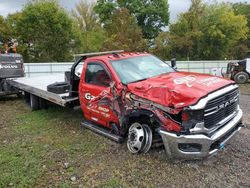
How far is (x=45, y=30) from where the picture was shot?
87.8 feet

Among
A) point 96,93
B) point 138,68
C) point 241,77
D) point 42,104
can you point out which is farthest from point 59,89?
point 241,77

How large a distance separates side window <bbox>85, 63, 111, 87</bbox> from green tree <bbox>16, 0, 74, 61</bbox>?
21763mm

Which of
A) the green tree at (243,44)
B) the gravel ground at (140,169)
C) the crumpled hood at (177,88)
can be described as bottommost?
the gravel ground at (140,169)

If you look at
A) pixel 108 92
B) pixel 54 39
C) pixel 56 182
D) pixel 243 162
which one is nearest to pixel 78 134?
pixel 108 92

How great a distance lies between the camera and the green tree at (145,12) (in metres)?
44.6

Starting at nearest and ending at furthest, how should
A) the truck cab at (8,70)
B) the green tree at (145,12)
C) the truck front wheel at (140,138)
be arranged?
the truck front wheel at (140,138) → the truck cab at (8,70) → the green tree at (145,12)

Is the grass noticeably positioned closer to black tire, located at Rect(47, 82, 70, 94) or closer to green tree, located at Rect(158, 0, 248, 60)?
black tire, located at Rect(47, 82, 70, 94)

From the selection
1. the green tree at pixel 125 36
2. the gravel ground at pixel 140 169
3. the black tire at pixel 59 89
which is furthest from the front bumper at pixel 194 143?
the green tree at pixel 125 36

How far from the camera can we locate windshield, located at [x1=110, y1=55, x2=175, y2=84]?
559 centimetres

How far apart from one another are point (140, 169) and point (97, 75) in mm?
2319

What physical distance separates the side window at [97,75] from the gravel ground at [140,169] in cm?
124

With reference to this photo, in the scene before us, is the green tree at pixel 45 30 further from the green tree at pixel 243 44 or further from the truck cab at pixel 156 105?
the green tree at pixel 243 44

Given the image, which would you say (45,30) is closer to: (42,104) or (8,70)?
(8,70)

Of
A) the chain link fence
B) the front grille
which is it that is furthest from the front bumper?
the chain link fence
